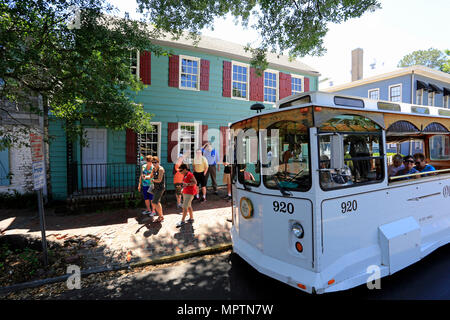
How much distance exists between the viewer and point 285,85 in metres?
12.5

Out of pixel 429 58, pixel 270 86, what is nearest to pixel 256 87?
pixel 270 86

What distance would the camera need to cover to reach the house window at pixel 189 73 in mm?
10391

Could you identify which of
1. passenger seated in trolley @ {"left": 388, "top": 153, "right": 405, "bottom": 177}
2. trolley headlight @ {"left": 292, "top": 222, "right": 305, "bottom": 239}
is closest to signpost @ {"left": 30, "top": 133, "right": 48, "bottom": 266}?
trolley headlight @ {"left": 292, "top": 222, "right": 305, "bottom": 239}

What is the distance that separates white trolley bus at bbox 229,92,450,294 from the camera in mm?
2730

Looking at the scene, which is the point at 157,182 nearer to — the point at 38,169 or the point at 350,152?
the point at 38,169

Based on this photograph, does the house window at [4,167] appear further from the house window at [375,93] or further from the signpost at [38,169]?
the house window at [375,93]

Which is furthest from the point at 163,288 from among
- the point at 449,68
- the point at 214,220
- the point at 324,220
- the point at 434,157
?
the point at 449,68

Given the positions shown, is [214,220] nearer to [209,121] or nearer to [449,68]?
[209,121]

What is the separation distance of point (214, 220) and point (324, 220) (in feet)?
13.6

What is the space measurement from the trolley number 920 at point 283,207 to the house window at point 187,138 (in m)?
7.57

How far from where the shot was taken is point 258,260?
323 cm

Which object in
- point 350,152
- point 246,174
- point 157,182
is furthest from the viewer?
point 157,182

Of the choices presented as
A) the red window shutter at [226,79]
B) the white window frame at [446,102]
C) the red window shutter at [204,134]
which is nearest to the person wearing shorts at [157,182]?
the red window shutter at [204,134]

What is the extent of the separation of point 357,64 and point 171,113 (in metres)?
17.8
